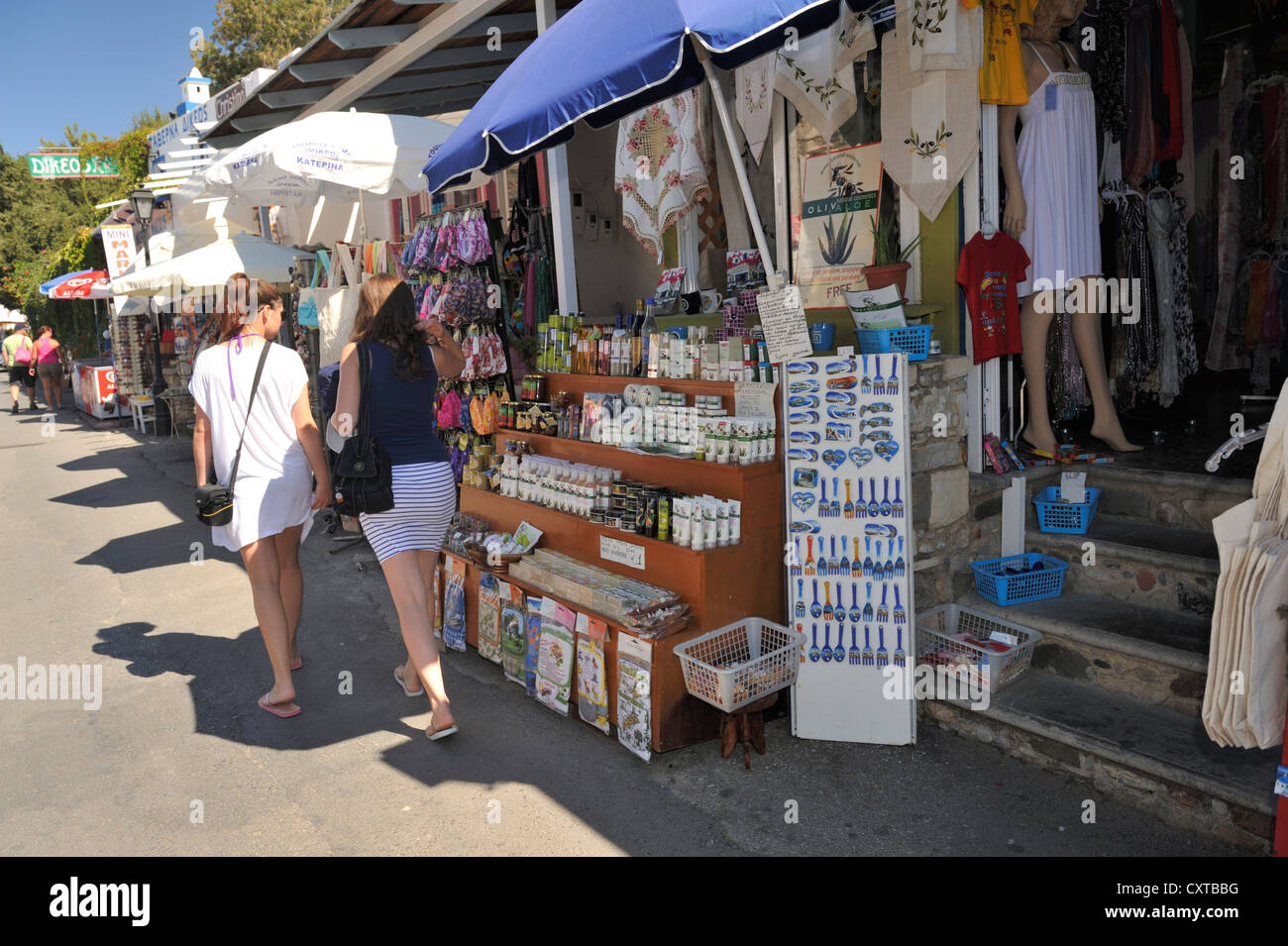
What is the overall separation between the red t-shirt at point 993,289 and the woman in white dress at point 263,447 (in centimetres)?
346

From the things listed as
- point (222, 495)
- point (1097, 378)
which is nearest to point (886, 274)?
point (1097, 378)

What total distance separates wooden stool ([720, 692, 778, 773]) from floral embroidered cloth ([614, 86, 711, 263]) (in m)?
3.55

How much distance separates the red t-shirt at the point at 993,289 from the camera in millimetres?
4699

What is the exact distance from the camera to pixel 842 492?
4.07m

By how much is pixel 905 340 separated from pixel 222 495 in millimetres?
3462

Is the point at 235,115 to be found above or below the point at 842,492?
above

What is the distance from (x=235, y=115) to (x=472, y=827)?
10.7 m

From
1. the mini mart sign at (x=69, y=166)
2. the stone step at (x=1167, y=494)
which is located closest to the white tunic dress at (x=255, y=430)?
the stone step at (x=1167, y=494)

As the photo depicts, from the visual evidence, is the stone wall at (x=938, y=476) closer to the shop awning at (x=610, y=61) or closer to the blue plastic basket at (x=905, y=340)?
the blue plastic basket at (x=905, y=340)

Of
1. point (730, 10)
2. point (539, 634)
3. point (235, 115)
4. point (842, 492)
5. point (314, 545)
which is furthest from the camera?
point (235, 115)

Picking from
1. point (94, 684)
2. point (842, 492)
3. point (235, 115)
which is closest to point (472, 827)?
point (842, 492)

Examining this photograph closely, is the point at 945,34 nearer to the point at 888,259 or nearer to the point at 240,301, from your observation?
the point at 888,259

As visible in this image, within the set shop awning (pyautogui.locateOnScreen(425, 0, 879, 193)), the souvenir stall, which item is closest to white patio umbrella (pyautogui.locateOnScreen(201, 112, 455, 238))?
the souvenir stall
